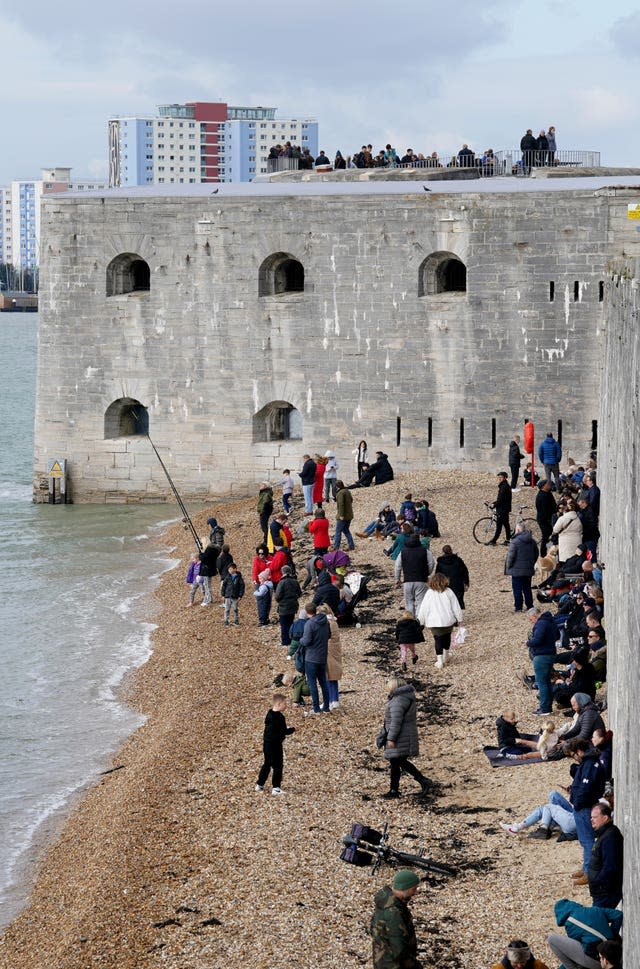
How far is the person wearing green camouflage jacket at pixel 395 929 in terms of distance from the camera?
891 centimetres

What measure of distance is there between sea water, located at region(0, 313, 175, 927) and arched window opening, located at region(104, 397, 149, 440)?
1640mm

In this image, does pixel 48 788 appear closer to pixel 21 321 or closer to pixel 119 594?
pixel 119 594

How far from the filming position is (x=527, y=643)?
14867 mm

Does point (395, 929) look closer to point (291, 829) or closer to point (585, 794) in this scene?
point (585, 794)

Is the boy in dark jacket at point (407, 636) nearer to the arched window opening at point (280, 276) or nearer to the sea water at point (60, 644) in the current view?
the sea water at point (60, 644)

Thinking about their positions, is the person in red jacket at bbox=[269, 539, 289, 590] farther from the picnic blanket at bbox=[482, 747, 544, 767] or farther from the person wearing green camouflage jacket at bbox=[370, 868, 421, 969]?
the person wearing green camouflage jacket at bbox=[370, 868, 421, 969]

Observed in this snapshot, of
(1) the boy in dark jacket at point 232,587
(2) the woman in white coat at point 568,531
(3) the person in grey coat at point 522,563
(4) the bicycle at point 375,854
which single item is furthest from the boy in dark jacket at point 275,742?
(1) the boy in dark jacket at point 232,587

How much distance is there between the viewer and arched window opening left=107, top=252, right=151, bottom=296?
31.0 m

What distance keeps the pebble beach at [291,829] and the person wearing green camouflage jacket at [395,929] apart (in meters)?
1.03

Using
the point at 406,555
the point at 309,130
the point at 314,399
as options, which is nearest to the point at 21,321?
the point at 309,130

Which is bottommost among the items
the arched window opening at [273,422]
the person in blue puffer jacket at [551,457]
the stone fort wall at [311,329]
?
the person in blue puffer jacket at [551,457]

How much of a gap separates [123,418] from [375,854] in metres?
21.2

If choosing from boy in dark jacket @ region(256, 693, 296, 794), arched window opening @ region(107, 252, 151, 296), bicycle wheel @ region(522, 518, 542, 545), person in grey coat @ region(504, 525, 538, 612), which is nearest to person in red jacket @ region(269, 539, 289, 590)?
person in grey coat @ region(504, 525, 538, 612)

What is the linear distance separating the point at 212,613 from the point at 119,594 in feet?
11.1
